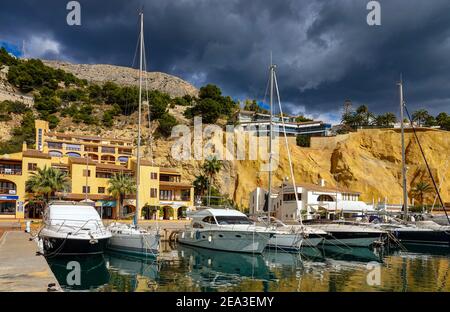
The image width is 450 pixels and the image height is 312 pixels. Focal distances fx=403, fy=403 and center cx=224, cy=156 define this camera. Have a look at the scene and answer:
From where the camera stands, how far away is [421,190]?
8356 centimetres

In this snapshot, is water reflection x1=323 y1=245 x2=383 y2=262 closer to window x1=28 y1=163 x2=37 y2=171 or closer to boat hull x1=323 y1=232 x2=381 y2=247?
boat hull x1=323 y1=232 x2=381 y2=247

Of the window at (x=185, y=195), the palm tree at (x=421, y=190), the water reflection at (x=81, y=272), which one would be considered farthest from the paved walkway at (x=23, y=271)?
the palm tree at (x=421, y=190)

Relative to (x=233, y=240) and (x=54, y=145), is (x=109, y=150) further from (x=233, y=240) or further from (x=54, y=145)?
(x=233, y=240)

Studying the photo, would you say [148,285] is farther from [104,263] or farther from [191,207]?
[191,207]

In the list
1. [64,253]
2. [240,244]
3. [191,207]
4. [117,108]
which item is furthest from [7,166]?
[117,108]

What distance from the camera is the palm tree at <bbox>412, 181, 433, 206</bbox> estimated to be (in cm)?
8325

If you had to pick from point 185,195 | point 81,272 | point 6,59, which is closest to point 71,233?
point 81,272

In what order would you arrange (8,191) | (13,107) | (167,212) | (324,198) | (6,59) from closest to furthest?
(8,191) → (324,198) → (167,212) → (13,107) → (6,59)

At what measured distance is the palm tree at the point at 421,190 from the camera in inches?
3278

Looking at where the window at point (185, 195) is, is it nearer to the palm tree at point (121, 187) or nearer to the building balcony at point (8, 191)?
the palm tree at point (121, 187)

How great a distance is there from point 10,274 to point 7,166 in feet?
153

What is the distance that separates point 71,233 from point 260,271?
1277 centimetres

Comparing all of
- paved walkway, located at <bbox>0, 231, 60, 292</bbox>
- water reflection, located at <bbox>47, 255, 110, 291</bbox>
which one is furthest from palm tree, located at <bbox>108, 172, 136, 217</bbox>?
paved walkway, located at <bbox>0, 231, 60, 292</bbox>

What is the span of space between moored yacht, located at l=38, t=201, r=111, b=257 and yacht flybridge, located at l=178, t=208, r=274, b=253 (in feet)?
29.2
